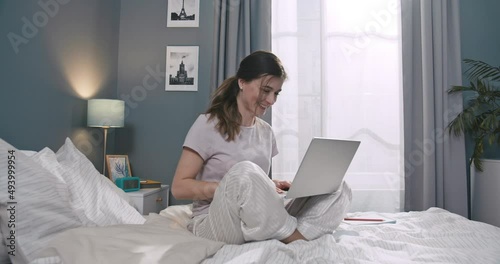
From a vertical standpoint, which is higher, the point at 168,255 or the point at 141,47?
the point at 141,47

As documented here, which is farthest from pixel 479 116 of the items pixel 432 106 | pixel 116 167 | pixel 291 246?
pixel 116 167

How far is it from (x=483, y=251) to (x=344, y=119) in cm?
201

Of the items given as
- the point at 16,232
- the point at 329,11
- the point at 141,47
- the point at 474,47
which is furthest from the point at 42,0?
the point at 474,47

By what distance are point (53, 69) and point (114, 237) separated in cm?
158

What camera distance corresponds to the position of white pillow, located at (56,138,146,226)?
1.25 metres

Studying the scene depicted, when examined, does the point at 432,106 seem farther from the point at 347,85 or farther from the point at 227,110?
the point at 227,110

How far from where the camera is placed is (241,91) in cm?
183

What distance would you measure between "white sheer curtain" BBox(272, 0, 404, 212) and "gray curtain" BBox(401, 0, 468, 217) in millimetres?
101

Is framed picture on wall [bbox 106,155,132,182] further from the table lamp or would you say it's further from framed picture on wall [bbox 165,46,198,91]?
framed picture on wall [bbox 165,46,198,91]

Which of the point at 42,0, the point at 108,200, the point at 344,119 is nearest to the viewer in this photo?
the point at 108,200

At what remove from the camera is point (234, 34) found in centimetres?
303

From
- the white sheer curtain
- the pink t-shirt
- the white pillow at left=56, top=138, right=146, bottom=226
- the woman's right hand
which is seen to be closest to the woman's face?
the pink t-shirt

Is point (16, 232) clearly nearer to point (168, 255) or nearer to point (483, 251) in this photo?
point (168, 255)

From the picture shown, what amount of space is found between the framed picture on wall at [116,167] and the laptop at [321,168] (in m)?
1.52
